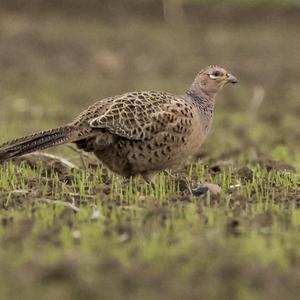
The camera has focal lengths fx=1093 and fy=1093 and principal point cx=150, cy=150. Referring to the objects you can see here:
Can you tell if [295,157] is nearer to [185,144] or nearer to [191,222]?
[185,144]

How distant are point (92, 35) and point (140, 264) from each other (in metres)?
16.5

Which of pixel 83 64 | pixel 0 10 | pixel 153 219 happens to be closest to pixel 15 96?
pixel 83 64

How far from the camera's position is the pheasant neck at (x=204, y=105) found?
28.3 feet

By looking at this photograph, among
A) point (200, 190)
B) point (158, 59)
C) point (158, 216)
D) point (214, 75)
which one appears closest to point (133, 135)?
point (200, 190)

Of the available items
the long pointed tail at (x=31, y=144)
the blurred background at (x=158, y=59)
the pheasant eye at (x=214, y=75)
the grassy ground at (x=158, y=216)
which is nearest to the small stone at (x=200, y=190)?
the grassy ground at (x=158, y=216)

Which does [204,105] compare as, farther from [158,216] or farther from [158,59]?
[158,59]

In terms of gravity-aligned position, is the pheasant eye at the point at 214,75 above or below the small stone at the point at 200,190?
above

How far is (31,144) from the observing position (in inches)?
305

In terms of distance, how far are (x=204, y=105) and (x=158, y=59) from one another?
11133 mm

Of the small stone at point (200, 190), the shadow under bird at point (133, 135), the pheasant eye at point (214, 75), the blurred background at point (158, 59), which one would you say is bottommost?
the blurred background at point (158, 59)

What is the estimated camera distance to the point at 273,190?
7770 mm

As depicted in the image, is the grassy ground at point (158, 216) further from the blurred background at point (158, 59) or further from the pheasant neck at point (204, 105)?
the pheasant neck at point (204, 105)

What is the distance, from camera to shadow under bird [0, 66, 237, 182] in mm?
7820

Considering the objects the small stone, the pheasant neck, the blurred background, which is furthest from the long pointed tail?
the blurred background
